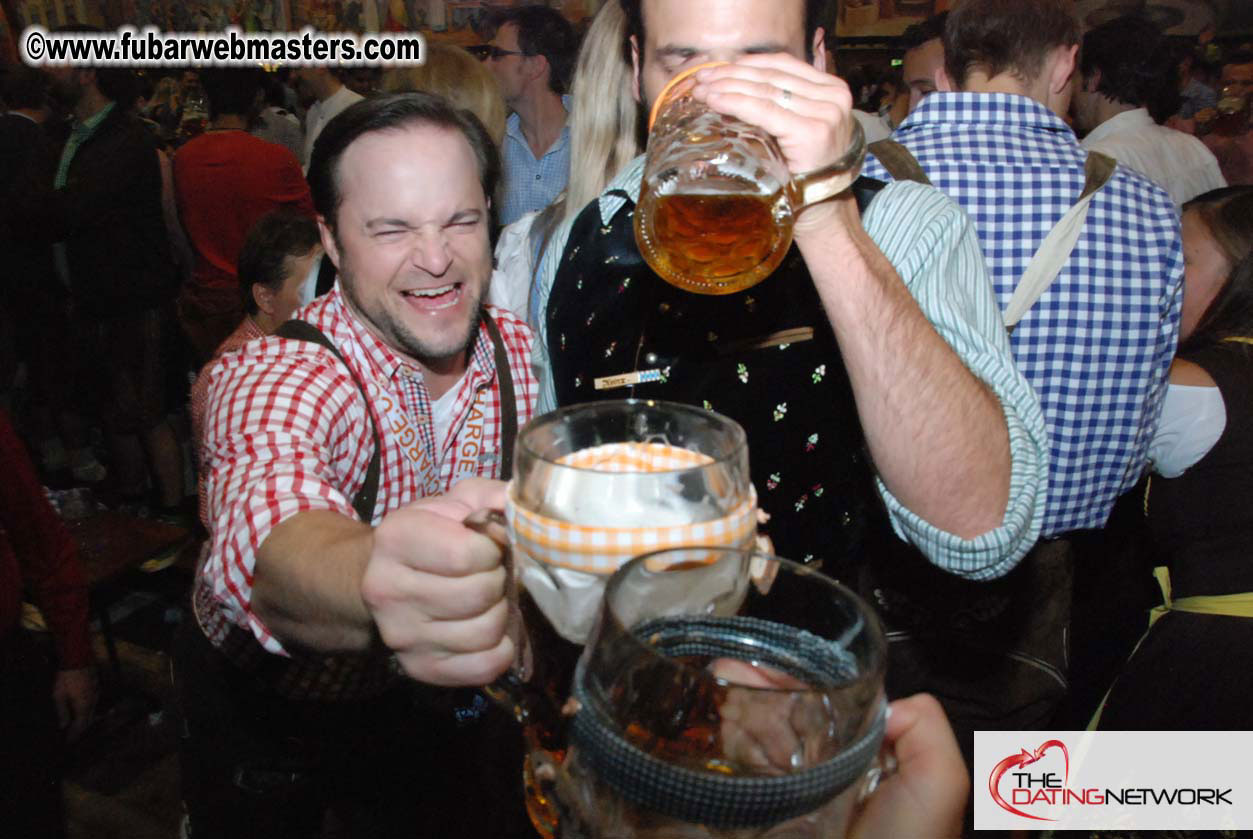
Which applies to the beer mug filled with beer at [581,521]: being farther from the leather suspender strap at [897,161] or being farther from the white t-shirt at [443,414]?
the leather suspender strap at [897,161]

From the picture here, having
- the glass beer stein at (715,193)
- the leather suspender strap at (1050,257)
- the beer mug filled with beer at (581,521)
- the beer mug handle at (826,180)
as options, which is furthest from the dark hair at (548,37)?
the beer mug filled with beer at (581,521)

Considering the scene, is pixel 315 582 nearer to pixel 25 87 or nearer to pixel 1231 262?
pixel 1231 262

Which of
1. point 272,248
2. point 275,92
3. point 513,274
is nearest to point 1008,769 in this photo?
point 513,274

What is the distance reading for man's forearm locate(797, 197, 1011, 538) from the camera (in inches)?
38.7

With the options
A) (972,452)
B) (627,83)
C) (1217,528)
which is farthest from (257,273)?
(1217,528)

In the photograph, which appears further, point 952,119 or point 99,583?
point 99,583

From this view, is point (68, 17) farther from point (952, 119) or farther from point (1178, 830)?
point (1178, 830)

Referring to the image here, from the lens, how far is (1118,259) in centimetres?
192

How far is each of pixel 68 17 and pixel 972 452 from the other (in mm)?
11005

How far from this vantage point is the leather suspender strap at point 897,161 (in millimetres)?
1686

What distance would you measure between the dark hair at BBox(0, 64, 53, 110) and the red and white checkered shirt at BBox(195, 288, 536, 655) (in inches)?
168

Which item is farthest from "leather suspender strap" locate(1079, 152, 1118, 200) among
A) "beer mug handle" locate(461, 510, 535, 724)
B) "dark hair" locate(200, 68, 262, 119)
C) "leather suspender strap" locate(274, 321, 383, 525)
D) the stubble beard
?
"dark hair" locate(200, 68, 262, 119)

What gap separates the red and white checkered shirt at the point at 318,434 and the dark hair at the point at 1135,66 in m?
3.02

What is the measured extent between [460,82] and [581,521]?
113 inches
